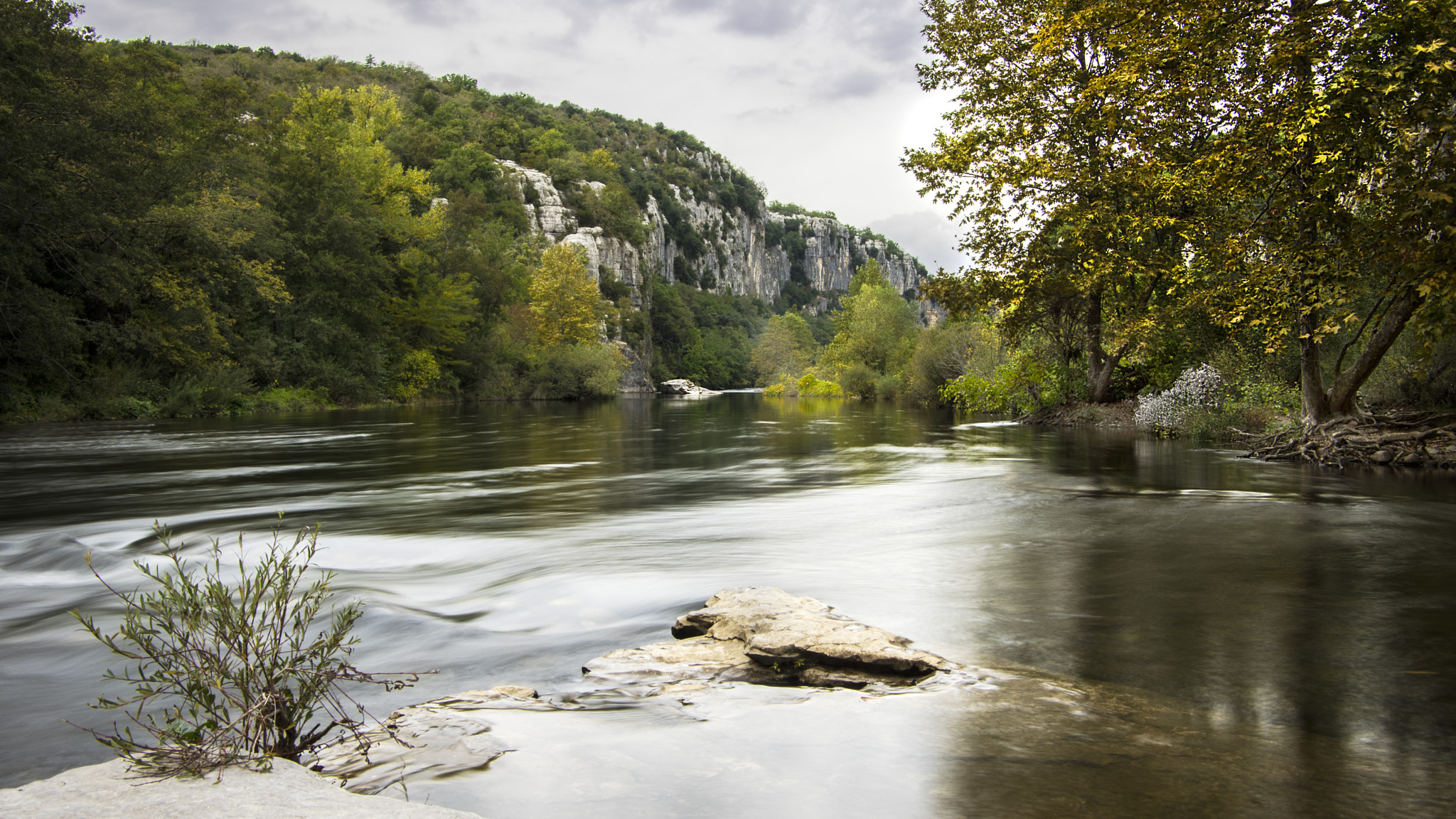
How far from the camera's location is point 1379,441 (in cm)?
1416

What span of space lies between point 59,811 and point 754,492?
429 inches

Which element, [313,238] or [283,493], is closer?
[283,493]

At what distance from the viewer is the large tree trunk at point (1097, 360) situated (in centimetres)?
2558

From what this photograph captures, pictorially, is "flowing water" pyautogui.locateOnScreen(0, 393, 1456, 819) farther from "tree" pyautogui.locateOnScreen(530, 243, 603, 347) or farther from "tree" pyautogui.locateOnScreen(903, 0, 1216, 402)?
"tree" pyautogui.locateOnScreen(530, 243, 603, 347)

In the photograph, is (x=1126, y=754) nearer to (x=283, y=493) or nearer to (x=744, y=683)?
(x=744, y=683)

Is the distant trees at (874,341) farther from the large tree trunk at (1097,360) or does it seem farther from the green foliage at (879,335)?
the large tree trunk at (1097,360)

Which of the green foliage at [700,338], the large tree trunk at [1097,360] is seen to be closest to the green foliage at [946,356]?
the large tree trunk at [1097,360]

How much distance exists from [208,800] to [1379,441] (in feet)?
55.2

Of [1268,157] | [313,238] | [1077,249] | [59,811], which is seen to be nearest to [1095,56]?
[1077,249]

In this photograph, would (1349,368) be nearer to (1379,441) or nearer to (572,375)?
(1379,441)

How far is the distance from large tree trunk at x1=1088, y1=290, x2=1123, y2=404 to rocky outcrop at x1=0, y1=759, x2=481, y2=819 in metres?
25.1

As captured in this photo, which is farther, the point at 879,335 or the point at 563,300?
the point at 563,300

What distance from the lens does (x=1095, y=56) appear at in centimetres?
2364

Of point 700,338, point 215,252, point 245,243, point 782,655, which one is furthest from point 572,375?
point 782,655
